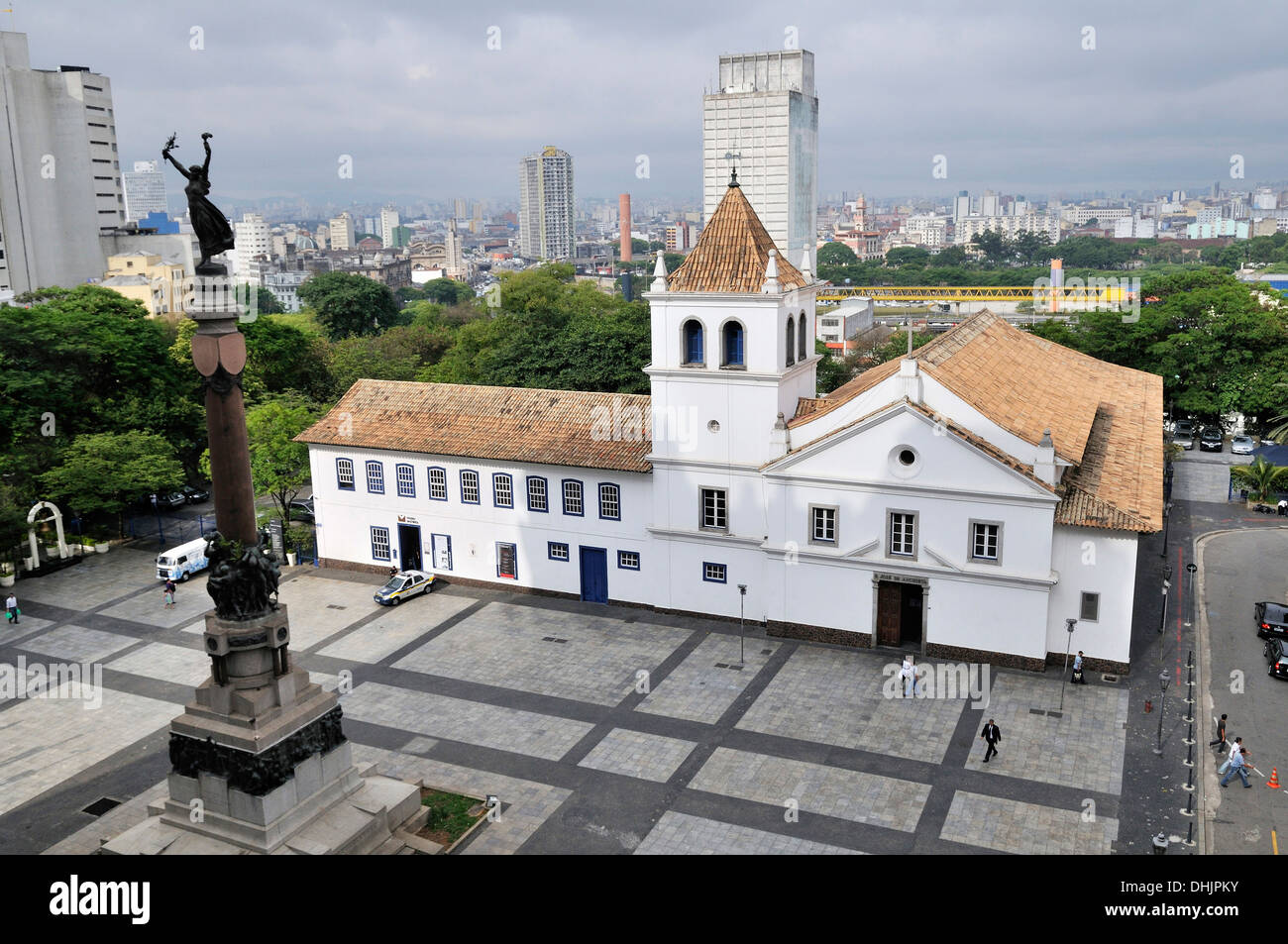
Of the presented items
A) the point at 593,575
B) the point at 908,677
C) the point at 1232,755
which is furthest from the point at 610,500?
the point at 1232,755

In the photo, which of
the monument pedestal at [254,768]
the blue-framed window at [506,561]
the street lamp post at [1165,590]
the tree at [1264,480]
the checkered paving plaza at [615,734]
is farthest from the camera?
the tree at [1264,480]

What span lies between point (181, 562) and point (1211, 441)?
5940 cm

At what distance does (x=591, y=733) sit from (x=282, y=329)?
149ft

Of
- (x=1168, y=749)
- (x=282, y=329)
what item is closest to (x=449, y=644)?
(x=1168, y=749)

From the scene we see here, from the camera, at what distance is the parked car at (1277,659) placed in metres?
31.5

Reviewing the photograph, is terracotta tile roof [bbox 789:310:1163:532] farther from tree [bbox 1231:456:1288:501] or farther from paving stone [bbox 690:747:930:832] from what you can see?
paving stone [bbox 690:747:930:832]

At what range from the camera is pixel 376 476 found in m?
42.5

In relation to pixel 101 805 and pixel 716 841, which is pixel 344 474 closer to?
pixel 101 805

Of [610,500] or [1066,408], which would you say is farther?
[1066,408]

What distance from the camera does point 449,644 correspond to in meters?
35.6

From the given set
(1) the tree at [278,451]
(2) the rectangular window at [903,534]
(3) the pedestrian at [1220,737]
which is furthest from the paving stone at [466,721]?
(3) the pedestrian at [1220,737]

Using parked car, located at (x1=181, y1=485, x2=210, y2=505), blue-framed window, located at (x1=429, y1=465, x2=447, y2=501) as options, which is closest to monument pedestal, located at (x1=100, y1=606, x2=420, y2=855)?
blue-framed window, located at (x1=429, y1=465, x2=447, y2=501)

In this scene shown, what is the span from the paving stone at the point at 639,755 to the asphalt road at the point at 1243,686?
12980 millimetres

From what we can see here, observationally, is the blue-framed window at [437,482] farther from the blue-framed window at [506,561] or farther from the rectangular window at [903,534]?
the rectangular window at [903,534]
